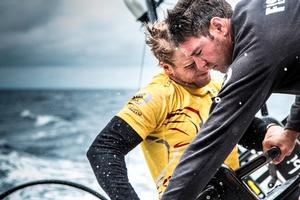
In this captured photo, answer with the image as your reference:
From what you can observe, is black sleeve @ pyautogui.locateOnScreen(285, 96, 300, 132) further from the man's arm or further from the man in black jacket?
the man in black jacket

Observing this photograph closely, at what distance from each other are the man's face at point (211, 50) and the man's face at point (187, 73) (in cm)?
46

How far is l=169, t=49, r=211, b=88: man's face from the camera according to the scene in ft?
8.53

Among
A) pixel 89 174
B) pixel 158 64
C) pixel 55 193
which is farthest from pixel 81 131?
pixel 158 64

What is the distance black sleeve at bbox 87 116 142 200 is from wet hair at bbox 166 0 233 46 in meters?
0.49

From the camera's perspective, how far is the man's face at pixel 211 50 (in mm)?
2029

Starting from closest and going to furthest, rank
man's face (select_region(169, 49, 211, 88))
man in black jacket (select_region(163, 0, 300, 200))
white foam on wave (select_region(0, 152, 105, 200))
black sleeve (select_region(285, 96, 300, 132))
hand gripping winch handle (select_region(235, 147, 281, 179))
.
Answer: man in black jacket (select_region(163, 0, 300, 200))
hand gripping winch handle (select_region(235, 147, 281, 179))
black sleeve (select_region(285, 96, 300, 132))
man's face (select_region(169, 49, 211, 88))
white foam on wave (select_region(0, 152, 105, 200))

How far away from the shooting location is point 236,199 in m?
1.95

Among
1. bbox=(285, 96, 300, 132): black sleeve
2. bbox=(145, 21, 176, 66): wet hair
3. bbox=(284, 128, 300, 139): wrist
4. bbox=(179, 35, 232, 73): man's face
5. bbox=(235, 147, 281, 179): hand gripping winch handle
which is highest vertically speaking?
bbox=(145, 21, 176, 66): wet hair

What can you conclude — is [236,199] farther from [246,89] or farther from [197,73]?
[197,73]

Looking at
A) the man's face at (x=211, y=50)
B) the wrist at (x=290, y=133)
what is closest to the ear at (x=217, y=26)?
the man's face at (x=211, y=50)

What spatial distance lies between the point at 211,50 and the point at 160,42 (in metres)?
0.67

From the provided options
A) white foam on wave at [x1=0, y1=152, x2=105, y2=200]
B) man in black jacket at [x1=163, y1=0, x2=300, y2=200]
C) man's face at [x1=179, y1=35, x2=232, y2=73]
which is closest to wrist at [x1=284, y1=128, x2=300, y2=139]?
man's face at [x1=179, y1=35, x2=232, y2=73]

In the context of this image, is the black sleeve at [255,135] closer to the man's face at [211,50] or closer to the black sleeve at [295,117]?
the black sleeve at [295,117]

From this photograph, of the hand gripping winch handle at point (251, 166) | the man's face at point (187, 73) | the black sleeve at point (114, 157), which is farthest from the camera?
the man's face at point (187, 73)
